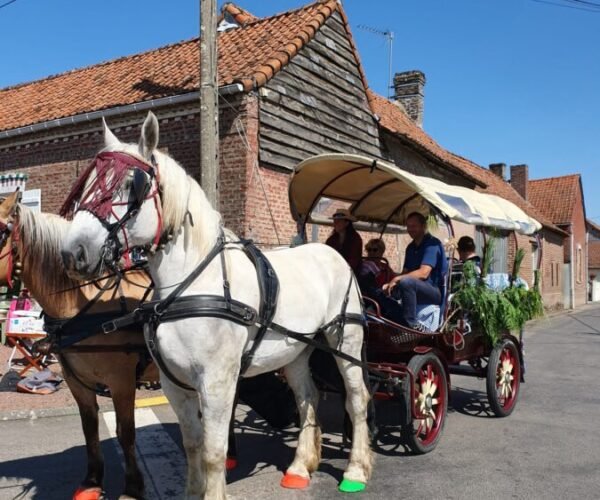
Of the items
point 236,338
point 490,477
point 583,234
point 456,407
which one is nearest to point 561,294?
point 583,234

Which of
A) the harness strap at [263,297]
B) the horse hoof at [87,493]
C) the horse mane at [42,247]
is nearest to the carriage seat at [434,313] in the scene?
the harness strap at [263,297]

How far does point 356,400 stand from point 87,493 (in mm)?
2015

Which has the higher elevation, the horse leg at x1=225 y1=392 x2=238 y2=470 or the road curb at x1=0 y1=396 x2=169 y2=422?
the horse leg at x1=225 y1=392 x2=238 y2=470

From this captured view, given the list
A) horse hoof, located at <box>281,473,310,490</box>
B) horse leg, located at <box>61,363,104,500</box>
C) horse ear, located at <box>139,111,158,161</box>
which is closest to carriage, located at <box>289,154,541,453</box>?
horse hoof, located at <box>281,473,310,490</box>

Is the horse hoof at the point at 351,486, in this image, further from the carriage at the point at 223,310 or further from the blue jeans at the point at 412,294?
the blue jeans at the point at 412,294

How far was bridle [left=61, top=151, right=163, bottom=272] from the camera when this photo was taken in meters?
2.75

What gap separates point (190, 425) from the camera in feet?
10.9

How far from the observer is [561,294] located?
3250 centimetres

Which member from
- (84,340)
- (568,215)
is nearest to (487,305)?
(84,340)

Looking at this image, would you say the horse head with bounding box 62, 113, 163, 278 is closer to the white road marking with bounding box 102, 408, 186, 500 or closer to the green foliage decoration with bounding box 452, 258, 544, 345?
the white road marking with bounding box 102, 408, 186, 500

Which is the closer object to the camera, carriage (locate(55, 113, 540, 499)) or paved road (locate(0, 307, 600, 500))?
carriage (locate(55, 113, 540, 499))

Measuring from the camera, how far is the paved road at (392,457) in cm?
410

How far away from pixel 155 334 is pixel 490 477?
2.95m

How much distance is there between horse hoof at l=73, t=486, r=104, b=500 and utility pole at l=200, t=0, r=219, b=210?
364 cm
